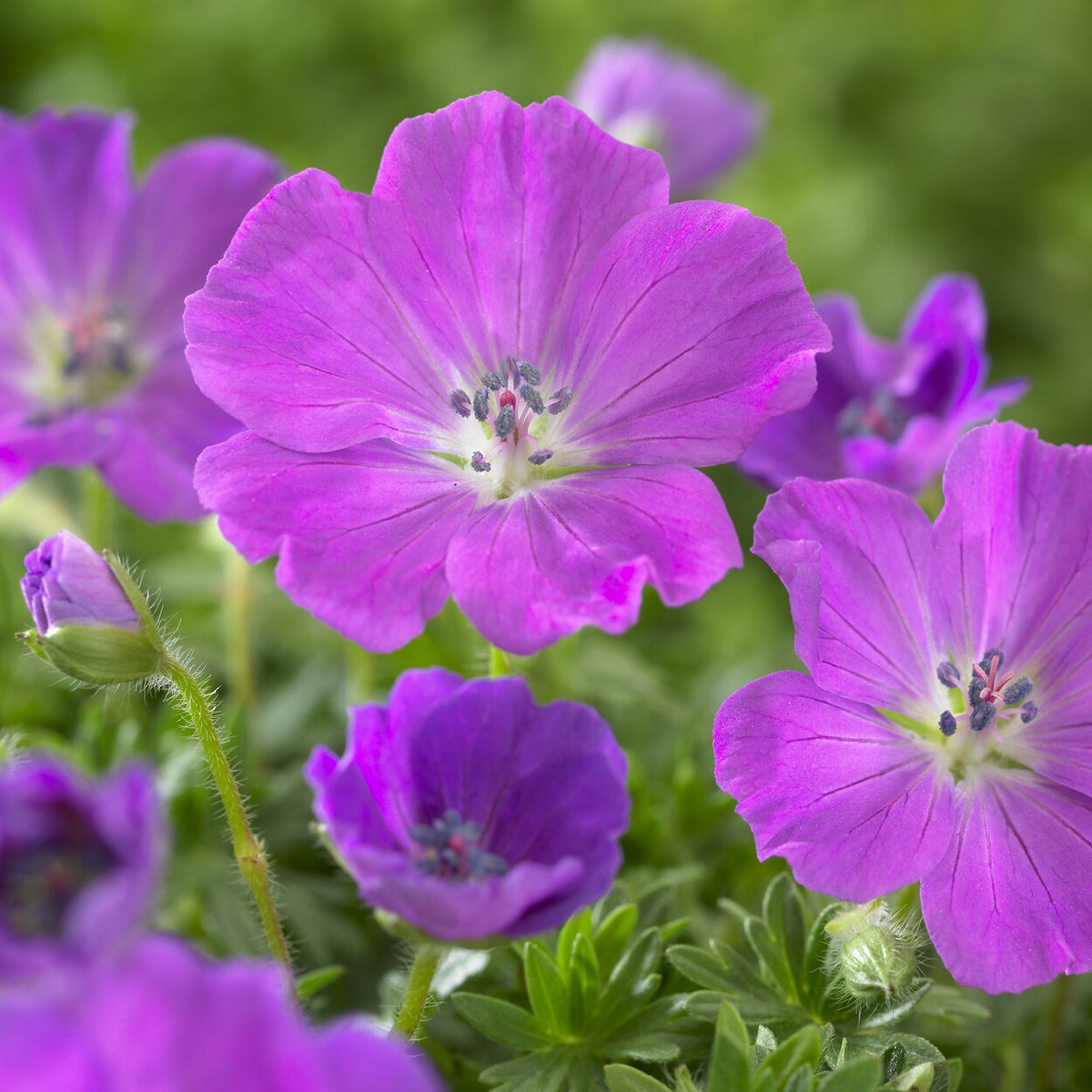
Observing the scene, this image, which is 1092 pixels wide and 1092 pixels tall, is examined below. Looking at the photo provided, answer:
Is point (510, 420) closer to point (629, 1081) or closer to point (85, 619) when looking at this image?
point (85, 619)

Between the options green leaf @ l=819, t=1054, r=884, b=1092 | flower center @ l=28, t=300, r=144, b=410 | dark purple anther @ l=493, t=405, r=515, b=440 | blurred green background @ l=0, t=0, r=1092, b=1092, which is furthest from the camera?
blurred green background @ l=0, t=0, r=1092, b=1092

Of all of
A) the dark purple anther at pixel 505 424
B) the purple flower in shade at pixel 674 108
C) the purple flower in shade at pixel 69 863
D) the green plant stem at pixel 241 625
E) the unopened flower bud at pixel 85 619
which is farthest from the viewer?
the purple flower in shade at pixel 674 108

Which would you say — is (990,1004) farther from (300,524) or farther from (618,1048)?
(300,524)

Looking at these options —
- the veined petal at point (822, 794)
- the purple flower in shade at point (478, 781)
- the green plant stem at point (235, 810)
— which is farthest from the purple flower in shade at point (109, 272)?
the veined petal at point (822, 794)

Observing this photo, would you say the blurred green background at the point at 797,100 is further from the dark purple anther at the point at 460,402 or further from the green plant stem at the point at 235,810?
the green plant stem at the point at 235,810

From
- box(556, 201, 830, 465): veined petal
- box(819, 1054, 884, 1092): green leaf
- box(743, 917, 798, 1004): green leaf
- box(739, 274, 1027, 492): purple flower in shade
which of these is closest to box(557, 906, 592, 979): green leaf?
box(743, 917, 798, 1004): green leaf

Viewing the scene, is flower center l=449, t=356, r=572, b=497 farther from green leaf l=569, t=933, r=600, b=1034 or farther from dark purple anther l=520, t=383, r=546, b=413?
green leaf l=569, t=933, r=600, b=1034

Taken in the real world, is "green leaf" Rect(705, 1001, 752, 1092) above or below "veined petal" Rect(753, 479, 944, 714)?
below

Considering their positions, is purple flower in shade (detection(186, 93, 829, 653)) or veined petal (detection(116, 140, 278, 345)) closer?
purple flower in shade (detection(186, 93, 829, 653))
